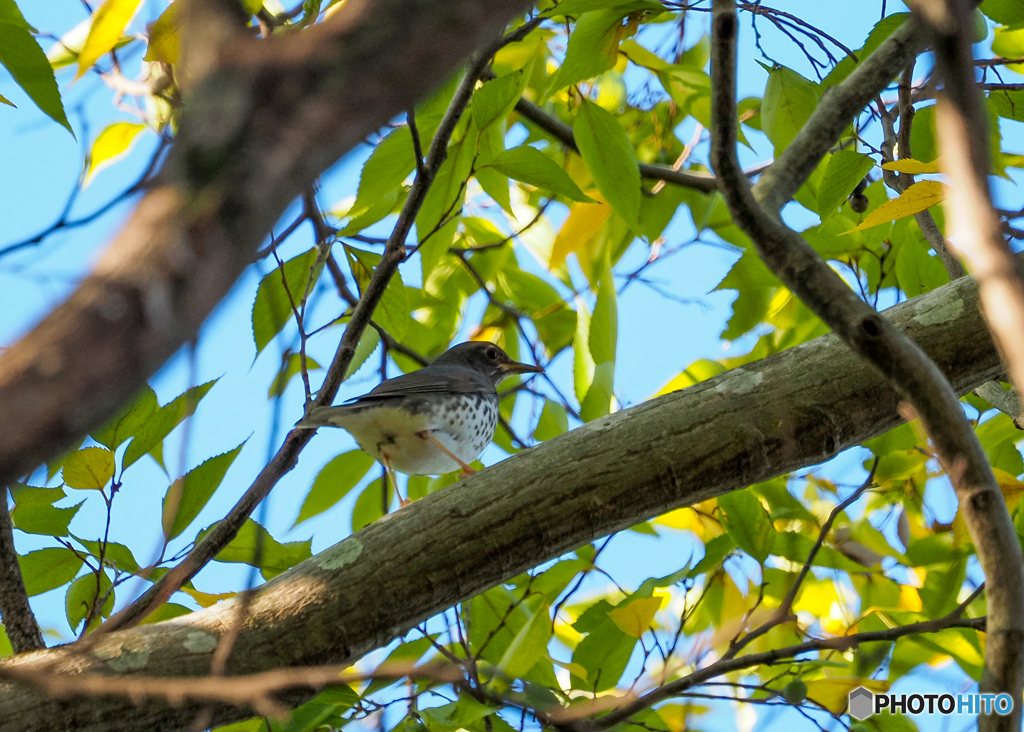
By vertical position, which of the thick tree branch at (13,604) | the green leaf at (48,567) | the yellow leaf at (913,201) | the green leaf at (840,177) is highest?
the green leaf at (840,177)

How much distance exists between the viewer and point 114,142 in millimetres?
3459

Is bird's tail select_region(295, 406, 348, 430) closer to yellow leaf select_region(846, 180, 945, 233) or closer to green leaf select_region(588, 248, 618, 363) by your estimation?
green leaf select_region(588, 248, 618, 363)

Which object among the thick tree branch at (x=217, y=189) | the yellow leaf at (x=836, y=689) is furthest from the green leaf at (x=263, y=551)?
the thick tree branch at (x=217, y=189)

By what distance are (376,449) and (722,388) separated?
1.83 metres

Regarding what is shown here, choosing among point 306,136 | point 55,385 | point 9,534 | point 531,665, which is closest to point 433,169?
point 531,665

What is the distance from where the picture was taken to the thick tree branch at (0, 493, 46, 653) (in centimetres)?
267

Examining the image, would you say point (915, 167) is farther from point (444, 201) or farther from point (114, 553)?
point (114, 553)

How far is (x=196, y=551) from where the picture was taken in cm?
273

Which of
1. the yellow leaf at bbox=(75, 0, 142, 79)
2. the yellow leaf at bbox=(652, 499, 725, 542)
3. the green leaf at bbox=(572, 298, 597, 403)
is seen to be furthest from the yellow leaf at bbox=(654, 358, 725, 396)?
the yellow leaf at bbox=(75, 0, 142, 79)

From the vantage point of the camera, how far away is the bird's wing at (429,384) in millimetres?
4090

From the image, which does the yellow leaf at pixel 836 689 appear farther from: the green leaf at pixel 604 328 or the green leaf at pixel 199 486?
the green leaf at pixel 199 486

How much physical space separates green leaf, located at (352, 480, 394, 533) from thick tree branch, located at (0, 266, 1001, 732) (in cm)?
142

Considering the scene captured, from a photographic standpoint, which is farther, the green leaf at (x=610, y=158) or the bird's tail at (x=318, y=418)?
the bird's tail at (x=318, y=418)

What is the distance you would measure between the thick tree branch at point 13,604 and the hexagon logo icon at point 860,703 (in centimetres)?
248
